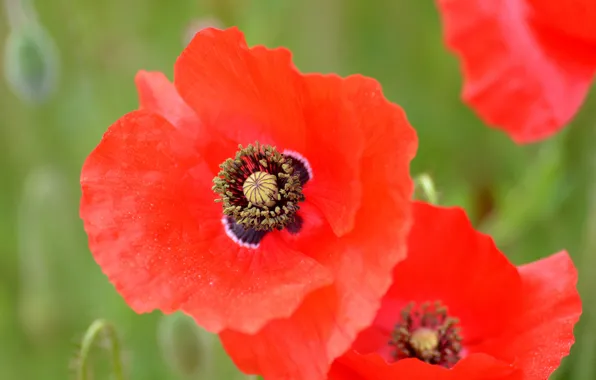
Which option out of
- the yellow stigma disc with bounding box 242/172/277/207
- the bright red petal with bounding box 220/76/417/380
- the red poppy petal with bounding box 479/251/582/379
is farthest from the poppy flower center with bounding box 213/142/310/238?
the red poppy petal with bounding box 479/251/582/379

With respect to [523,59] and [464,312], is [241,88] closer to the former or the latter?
[464,312]

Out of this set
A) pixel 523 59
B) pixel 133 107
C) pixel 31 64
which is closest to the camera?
pixel 523 59

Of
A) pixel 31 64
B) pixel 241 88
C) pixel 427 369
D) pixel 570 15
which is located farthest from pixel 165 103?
pixel 31 64

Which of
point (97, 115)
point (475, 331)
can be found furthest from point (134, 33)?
point (475, 331)

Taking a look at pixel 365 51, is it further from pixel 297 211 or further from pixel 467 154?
pixel 297 211

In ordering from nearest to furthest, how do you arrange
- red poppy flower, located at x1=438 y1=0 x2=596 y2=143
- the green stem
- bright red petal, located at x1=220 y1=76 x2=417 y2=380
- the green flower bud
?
bright red petal, located at x1=220 y1=76 x2=417 y2=380 → the green stem → red poppy flower, located at x1=438 y1=0 x2=596 y2=143 → the green flower bud

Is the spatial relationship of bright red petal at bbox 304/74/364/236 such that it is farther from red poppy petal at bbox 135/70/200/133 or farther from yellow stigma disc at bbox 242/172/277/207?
red poppy petal at bbox 135/70/200/133
